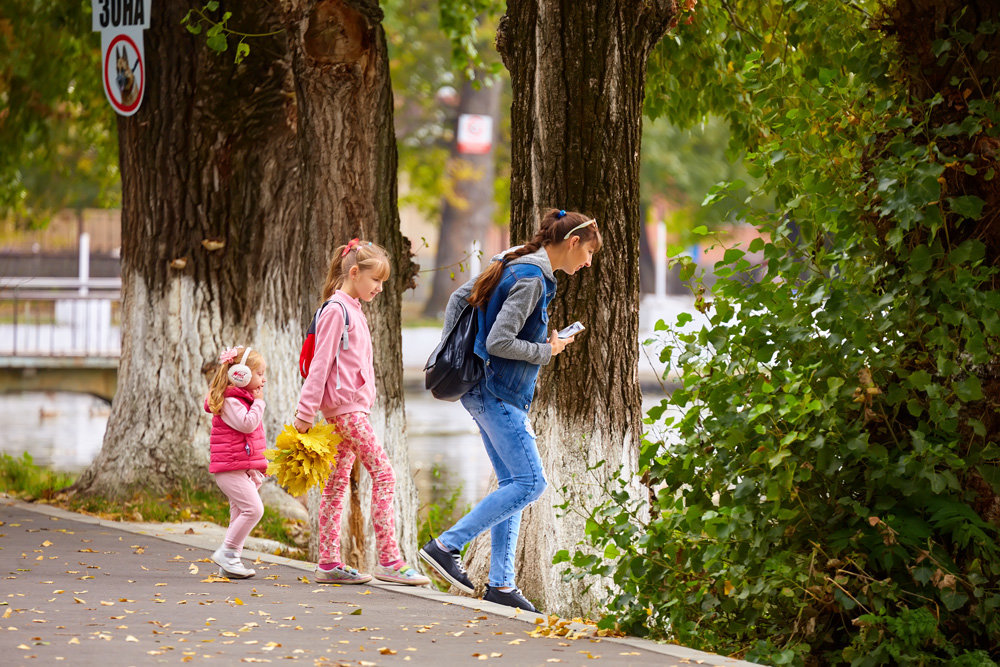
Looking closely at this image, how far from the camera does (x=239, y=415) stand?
699cm

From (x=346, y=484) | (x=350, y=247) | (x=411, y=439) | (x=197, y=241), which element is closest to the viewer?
(x=350, y=247)

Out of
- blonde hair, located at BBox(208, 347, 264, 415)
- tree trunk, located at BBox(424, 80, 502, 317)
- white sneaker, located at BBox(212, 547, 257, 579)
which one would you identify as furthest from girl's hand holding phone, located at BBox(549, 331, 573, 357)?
tree trunk, located at BBox(424, 80, 502, 317)

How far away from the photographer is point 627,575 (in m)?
5.75

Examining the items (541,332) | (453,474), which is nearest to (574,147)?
(541,332)

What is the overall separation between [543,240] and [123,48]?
5128 mm

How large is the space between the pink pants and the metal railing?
16.8 metres

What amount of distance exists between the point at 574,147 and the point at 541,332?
54.5 inches

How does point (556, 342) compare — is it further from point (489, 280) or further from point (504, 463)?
point (504, 463)

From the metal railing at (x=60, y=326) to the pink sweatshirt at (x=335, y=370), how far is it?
1733cm

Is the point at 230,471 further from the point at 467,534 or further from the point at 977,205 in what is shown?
the point at 977,205

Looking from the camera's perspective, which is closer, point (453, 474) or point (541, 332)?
point (541, 332)

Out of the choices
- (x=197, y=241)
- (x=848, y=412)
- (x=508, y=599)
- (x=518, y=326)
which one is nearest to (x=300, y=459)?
(x=508, y=599)

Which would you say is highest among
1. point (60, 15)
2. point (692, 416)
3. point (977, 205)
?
point (60, 15)

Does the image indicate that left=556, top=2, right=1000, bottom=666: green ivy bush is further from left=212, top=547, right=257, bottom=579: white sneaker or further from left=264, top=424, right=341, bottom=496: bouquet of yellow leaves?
left=212, top=547, right=257, bottom=579: white sneaker
